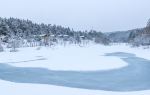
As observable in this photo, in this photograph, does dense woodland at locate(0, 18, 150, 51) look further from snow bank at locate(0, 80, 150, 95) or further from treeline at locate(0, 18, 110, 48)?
snow bank at locate(0, 80, 150, 95)

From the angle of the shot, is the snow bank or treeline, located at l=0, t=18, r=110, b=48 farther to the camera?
treeline, located at l=0, t=18, r=110, b=48

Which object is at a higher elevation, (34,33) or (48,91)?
(34,33)

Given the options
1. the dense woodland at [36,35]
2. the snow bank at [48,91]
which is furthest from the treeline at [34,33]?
the snow bank at [48,91]

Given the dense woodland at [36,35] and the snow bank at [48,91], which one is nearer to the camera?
the snow bank at [48,91]

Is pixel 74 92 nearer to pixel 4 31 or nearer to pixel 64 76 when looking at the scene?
pixel 64 76

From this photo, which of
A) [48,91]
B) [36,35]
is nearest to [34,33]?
[36,35]

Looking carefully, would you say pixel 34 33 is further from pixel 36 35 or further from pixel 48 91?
pixel 48 91

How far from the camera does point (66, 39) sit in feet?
396

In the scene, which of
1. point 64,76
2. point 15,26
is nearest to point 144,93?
point 64,76

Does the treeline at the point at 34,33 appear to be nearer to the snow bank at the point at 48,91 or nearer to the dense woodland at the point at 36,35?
the dense woodland at the point at 36,35

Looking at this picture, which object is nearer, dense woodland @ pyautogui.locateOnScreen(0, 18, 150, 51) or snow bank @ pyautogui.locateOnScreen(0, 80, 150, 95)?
snow bank @ pyautogui.locateOnScreen(0, 80, 150, 95)

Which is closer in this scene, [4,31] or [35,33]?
[4,31]

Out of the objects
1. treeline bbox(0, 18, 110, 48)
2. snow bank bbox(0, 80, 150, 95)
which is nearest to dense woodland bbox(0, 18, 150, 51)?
treeline bbox(0, 18, 110, 48)

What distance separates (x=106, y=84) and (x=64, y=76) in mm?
5157
